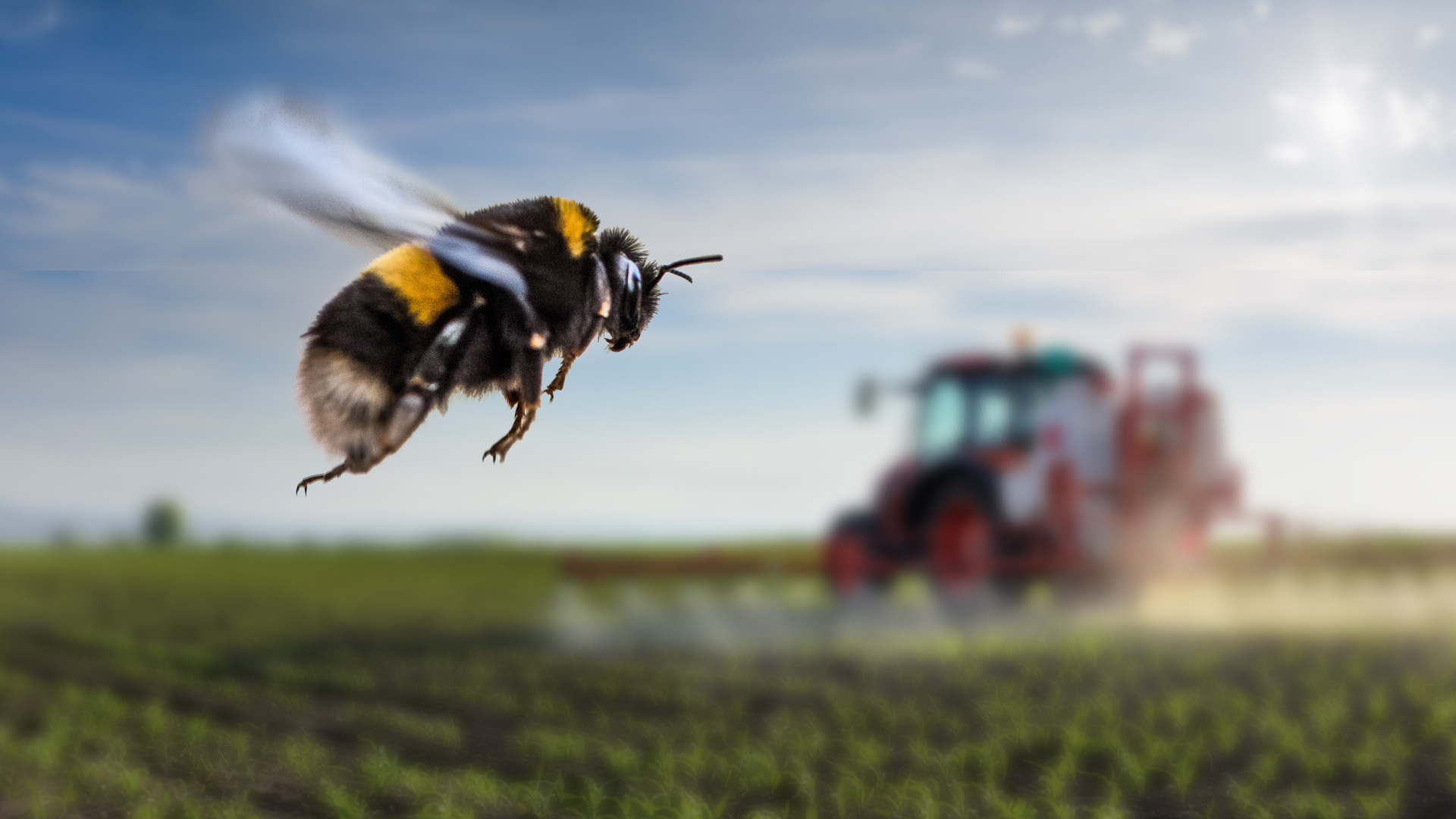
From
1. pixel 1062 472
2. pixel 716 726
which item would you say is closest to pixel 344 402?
pixel 716 726

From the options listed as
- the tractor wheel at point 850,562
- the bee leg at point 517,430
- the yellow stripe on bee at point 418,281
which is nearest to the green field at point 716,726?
the tractor wheel at point 850,562

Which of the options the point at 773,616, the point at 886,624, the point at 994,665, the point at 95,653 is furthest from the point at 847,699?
the point at 95,653

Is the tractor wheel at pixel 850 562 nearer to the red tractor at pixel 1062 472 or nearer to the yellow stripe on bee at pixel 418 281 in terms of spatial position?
the red tractor at pixel 1062 472

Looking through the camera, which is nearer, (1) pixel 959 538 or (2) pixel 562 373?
(2) pixel 562 373

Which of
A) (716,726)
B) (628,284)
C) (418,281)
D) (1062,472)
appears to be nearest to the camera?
(628,284)

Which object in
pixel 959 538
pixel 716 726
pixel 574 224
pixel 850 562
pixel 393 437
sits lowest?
pixel 716 726

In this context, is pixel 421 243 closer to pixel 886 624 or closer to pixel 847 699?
pixel 847 699

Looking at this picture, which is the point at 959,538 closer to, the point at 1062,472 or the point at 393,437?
the point at 1062,472
